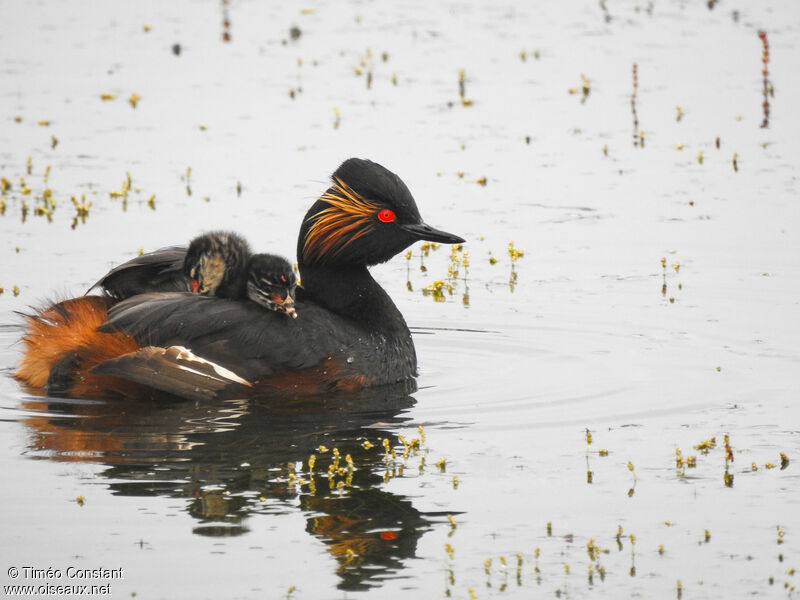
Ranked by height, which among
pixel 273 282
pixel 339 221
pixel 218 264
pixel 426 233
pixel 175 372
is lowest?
pixel 175 372

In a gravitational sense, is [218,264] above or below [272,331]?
above

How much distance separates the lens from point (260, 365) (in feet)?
30.3

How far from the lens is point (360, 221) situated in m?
9.88

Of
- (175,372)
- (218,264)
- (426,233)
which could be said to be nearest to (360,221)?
(426,233)

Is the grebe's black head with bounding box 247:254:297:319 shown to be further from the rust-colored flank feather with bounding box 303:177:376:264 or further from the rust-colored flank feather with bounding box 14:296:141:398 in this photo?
the rust-colored flank feather with bounding box 14:296:141:398

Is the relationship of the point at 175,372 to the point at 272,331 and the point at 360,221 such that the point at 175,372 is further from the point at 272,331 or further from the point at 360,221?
the point at 360,221

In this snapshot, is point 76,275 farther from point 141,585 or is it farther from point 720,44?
point 720,44

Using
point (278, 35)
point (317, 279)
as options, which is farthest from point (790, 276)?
point (278, 35)

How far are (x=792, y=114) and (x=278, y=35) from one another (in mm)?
7921

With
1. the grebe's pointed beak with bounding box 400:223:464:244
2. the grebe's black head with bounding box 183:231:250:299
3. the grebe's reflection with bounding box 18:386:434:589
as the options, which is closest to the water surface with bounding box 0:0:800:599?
the grebe's reflection with bounding box 18:386:434:589

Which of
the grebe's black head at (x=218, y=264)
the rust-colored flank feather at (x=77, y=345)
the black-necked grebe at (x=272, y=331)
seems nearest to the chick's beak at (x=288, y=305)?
the black-necked grebe at (x=272, y=331)

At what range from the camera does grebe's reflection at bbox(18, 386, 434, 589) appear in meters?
7.03

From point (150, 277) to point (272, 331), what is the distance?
1.06 meters

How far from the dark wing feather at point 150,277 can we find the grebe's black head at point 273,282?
23.8 inches
